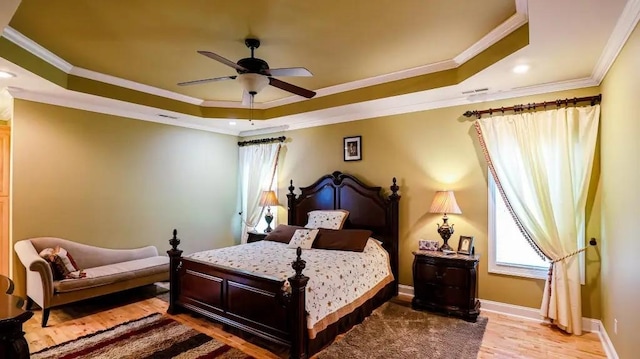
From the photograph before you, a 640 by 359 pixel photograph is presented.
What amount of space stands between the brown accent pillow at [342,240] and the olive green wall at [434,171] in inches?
27.9

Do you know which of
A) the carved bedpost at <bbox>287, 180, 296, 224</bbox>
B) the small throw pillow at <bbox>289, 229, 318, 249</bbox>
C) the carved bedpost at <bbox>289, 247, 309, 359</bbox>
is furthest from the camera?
the carved bedpost at <bbox>287, 180, 296, 224</bbox>

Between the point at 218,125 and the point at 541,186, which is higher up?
the point at 218,125

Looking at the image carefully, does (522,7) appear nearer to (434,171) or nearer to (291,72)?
(291,72)

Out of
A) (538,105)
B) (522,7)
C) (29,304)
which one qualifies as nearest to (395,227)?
(538,105)

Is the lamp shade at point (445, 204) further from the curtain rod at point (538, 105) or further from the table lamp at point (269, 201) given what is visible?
the table lamp at point (269, 201)

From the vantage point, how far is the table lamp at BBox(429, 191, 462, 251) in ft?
12.2

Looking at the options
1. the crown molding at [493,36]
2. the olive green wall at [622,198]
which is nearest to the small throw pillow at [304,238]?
the crown molding at [493,36]

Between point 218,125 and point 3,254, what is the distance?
3.28 metres

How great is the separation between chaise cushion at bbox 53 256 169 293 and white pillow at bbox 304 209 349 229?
206cm

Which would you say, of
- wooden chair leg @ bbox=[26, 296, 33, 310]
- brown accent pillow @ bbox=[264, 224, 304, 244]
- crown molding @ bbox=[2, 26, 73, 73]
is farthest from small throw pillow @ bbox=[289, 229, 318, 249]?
crown molding @ bbox=[2, 26, 73, 73]

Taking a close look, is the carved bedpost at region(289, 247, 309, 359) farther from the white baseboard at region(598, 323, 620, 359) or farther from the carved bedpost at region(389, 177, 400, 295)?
the white baseboard at region(598, 323, 620, 359)

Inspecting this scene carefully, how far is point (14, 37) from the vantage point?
286cm

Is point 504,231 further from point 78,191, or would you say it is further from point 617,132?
point 78,191

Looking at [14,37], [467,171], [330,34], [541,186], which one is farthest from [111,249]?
[541,186]
